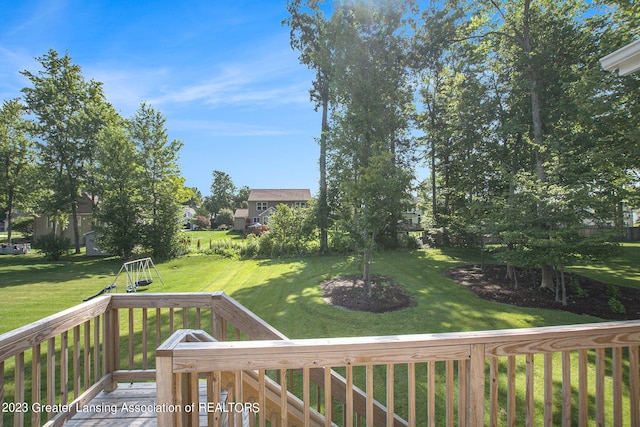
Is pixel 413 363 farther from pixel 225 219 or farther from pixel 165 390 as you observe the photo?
pixel 225 219

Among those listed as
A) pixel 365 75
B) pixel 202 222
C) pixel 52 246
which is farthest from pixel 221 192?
pixel 365 75

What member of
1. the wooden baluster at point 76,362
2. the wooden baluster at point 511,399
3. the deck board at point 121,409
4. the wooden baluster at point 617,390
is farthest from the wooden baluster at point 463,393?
the wooden baluster at point 76,362

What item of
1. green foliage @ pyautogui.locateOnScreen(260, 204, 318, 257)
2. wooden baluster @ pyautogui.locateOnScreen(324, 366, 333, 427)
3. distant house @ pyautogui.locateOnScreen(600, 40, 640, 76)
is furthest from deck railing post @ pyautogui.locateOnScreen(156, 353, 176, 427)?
green foliage @ pyautogui.locateOnScreen(260, 204, 318, 257)

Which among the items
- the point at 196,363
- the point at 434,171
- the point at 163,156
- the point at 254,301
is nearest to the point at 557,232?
the point at 254,301

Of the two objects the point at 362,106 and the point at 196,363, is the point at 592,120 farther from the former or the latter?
the point at 196,363

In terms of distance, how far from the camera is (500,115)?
1274 centimetres

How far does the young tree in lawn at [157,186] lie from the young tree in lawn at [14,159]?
32.6 feet

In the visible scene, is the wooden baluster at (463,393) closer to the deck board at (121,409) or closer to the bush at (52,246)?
the deck board at (121,409)

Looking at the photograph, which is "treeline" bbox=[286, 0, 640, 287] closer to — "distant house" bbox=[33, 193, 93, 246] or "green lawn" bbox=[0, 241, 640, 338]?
"green lawn" bbox=[0, 241, 640, 338]

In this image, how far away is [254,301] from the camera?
305 inches

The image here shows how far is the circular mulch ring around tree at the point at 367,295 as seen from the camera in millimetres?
7076

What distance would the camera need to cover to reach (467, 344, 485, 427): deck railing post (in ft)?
5.21

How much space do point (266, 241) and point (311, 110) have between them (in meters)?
8.16

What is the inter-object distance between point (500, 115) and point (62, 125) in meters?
23.2
